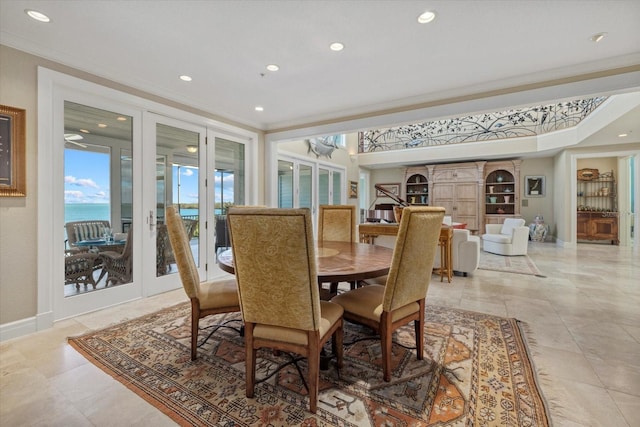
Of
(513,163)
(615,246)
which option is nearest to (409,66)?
(513,163)

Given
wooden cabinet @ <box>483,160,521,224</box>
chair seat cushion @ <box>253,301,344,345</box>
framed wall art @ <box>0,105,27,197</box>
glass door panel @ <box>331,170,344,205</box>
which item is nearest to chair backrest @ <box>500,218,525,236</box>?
wooden cabinet @ <box>483,160,521,224</box>

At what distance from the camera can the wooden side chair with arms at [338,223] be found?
3346 mm

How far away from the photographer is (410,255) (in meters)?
1.76

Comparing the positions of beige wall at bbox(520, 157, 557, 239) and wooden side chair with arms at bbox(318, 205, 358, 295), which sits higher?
beige wall at bbox(520, 157, 557, 239)

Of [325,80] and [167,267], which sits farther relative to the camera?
[167,267]

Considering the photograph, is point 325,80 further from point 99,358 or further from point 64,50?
point 99,358

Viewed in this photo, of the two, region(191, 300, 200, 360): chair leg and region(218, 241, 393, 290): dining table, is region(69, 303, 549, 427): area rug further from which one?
region(218, 241, 393, 290): dining table

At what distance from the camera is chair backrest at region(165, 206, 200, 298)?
197 centimetres

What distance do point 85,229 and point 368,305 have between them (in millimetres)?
2942

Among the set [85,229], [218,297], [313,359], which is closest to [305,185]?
[85,229]

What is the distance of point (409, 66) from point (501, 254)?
5181 millimetres

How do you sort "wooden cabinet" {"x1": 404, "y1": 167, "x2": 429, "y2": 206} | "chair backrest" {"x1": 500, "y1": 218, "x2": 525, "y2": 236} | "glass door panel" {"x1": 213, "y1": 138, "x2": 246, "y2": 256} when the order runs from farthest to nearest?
"wooden cabinet" {"x1": 404, "y1": 167, "x2": 429, "y2": 206}
"chair backrest" {"x1": 500, "y1": 218, "x2": 525, "y2": 236}
"glass door panel" {"x1": 213, "y1": 138, "x2": 246, "y2": 256}

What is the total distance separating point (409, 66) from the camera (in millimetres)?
2980

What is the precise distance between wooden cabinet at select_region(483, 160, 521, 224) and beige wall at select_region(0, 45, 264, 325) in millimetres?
9639
